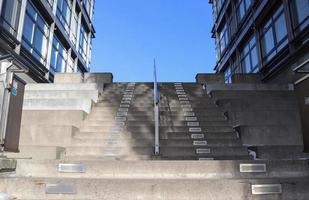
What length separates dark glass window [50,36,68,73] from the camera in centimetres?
2073

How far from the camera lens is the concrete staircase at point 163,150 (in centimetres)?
388

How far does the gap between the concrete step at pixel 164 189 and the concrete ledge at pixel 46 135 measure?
1995mm

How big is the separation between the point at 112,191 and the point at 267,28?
15.4m

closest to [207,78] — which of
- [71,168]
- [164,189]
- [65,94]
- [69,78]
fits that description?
[69,78]

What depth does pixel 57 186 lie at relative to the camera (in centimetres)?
392

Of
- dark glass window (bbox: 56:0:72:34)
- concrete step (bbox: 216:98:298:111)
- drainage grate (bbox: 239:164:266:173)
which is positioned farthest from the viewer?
dark glass window (bbox: 56:0:72:34)

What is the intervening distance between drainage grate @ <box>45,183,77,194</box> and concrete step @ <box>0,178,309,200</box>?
0.04ft

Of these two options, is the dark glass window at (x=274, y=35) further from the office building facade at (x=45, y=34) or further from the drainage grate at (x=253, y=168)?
the office building facade at (x=45, y=34)

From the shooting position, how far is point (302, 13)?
41.7 feet

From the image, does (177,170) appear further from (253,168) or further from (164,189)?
(253,168)

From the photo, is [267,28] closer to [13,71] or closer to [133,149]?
[133,149]

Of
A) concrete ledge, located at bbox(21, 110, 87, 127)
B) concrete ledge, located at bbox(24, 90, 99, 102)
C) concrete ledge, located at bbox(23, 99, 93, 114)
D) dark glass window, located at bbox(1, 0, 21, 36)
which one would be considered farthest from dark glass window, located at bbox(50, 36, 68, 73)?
concrete ledge, located at bbox(21, 110, 87, 127)

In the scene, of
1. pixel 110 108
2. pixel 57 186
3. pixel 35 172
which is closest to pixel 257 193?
pixel 57 186

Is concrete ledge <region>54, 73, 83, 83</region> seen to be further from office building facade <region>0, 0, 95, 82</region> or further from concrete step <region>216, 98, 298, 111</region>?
concrete step <region>216, 98, 298, 111</region>
